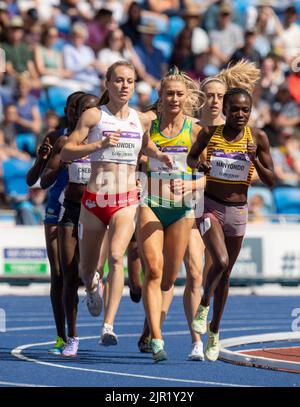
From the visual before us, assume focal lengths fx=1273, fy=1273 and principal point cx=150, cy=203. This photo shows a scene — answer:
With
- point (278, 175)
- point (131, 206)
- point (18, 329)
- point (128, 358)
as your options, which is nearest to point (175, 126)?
point (131, 206)

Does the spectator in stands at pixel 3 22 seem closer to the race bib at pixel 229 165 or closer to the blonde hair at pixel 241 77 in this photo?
the blonde hair at pixel 241 77

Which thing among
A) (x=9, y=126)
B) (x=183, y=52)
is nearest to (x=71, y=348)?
(x=9, y=126)

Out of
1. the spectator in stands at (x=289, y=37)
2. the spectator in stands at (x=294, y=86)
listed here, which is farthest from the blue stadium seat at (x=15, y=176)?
the spectator in stands at (x=289, y=37)

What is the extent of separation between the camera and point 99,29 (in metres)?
25.2

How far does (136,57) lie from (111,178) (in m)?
14.6

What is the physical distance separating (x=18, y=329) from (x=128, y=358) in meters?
3.41

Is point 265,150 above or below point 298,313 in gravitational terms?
above

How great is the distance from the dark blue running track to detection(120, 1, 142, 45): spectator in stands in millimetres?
8558

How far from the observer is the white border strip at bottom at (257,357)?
10422 millimetres

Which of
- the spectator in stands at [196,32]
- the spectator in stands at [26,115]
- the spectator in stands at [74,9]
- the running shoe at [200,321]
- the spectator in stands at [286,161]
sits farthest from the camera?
the spectator in stands at [196,32]

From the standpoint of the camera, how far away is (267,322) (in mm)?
15812

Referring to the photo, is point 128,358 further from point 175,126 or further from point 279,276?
point 279,276

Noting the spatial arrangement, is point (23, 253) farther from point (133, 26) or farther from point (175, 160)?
point (175, 160)

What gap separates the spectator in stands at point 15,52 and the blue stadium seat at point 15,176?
6.87ft
